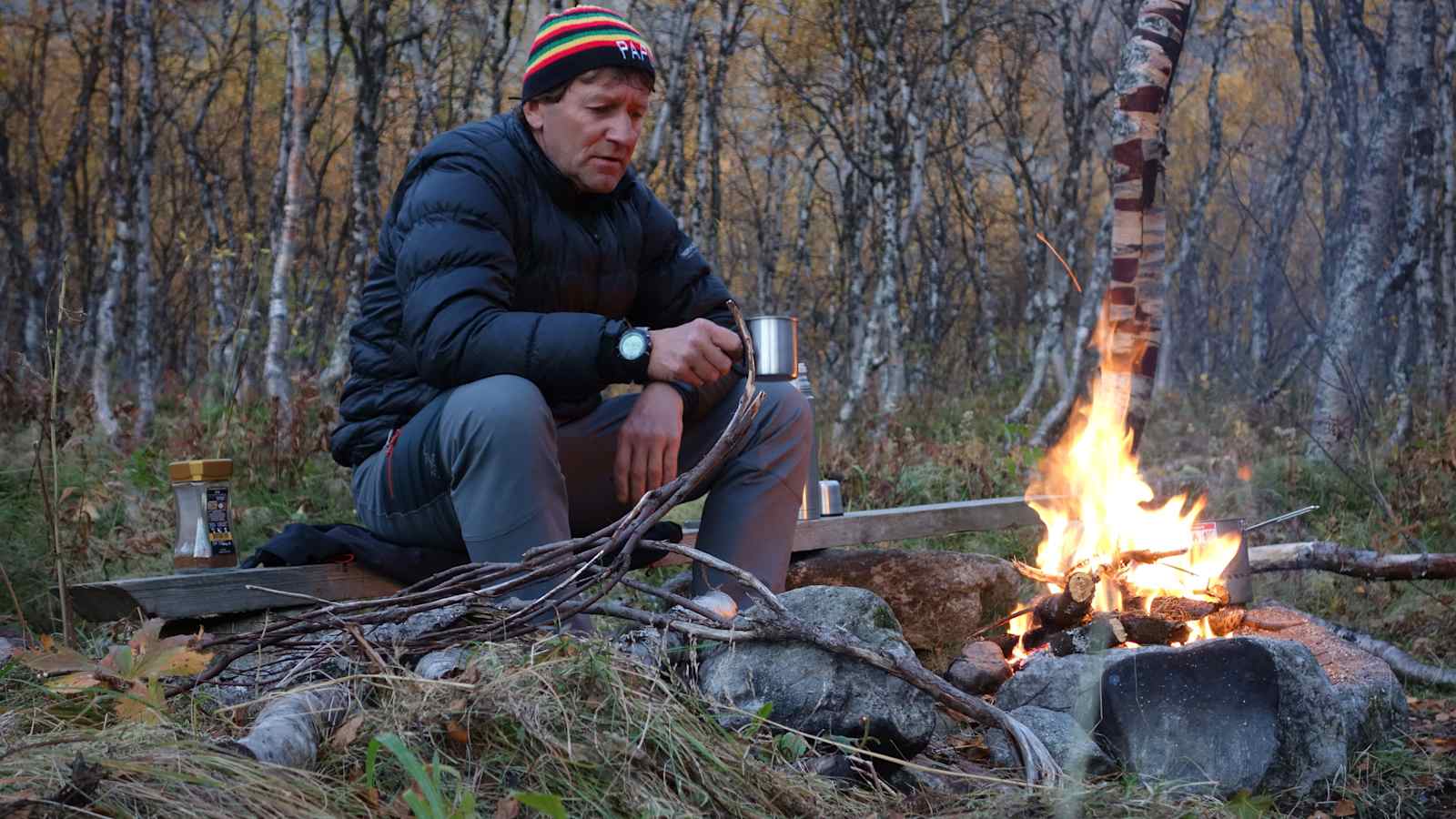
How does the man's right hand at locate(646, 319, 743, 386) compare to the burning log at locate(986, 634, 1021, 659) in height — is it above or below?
above

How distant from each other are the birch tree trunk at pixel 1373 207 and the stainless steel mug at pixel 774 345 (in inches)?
239

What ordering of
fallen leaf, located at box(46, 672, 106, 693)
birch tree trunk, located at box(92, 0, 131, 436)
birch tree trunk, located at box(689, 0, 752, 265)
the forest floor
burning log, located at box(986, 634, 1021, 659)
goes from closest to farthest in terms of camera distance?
the forest floor → fallen leaf, located at box(46, 672, 106, 693) → burning log, located at box(986, 634, 1021, 659) → birch tree trunk, located at box(92, 0, 131, 436) → birch tree trunk, located at box(689, 0, 752, 265)

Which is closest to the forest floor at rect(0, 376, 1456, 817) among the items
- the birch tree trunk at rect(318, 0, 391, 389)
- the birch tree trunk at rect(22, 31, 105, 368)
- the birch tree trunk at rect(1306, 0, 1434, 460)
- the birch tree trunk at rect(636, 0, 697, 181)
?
the birch tree trunk at rect(1306, 0, 1434, 460)

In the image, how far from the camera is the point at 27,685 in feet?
7.56

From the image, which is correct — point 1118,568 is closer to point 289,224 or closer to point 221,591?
point 221,591

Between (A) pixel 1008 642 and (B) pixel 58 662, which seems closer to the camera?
(B) pixel 58 662

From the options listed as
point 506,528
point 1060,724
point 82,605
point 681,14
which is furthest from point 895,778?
point 681,14

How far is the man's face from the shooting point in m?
3.08

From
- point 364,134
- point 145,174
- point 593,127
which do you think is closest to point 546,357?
point 593,127

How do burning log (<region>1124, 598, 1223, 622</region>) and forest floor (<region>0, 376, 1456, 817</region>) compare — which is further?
burning log (<region>1124, 598, 1223, 622</region>)

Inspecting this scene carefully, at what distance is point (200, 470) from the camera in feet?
10.6

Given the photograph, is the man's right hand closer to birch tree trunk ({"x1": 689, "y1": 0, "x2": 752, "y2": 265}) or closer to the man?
the man

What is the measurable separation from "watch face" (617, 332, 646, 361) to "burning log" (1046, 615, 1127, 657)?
1663mm

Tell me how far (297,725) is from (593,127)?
1692mm
